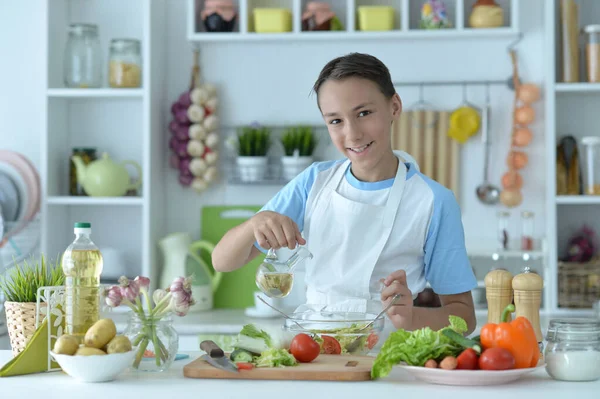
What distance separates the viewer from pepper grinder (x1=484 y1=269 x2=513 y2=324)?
148 cm

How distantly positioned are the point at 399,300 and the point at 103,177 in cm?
177

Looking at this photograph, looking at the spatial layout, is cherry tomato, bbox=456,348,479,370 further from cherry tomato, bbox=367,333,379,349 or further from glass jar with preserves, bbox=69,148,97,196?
glass jar with preserves, bbox=69,148,97,196

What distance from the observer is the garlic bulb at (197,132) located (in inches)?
125

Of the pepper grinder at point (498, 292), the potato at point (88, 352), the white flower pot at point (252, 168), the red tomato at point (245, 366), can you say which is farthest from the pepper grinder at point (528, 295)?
the white flower pot at point (252, 168)

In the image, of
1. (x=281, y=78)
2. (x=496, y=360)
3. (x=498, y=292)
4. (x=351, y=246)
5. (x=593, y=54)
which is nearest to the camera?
(x=496, y=360)

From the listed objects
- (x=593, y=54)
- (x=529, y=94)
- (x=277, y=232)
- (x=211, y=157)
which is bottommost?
(x=277, y=232)

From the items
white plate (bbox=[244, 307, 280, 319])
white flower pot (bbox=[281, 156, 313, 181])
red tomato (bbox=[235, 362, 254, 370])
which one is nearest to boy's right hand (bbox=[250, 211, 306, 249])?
red tomato (bbox=[235, 362, 254, 370])

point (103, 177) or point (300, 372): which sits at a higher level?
point (103, 177)

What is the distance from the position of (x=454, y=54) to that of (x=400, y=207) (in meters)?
1.44

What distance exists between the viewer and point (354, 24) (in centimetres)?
307

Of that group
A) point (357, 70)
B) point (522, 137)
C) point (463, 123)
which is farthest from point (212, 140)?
point (357, 70)

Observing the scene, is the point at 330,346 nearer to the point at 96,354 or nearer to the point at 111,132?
the point at 96,354

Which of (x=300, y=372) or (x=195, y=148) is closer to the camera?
(x=300, y=372)

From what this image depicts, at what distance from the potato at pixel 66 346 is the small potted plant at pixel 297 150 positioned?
1858 mm
